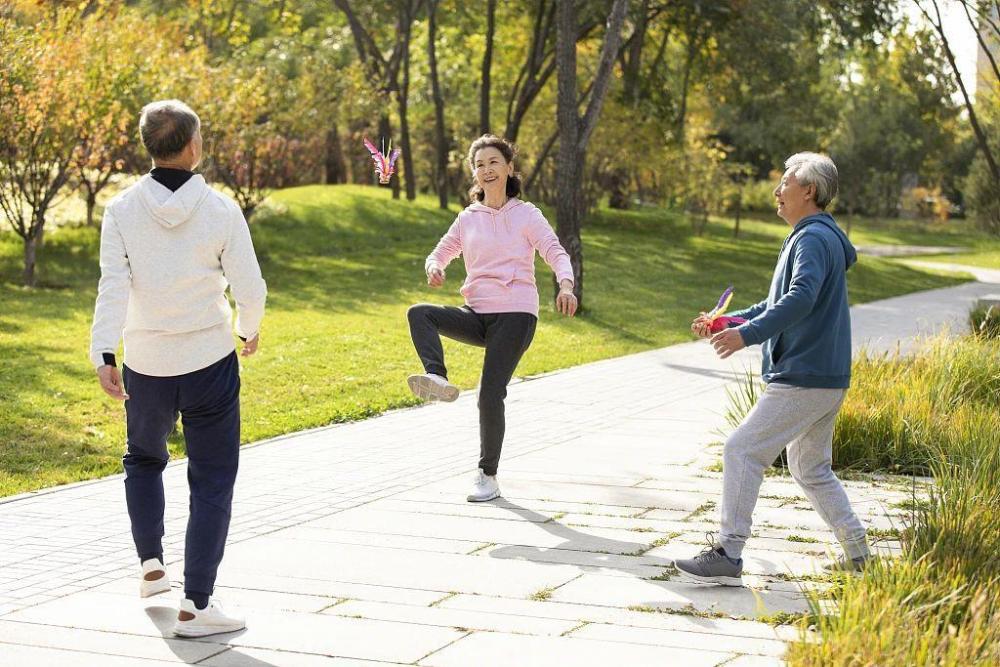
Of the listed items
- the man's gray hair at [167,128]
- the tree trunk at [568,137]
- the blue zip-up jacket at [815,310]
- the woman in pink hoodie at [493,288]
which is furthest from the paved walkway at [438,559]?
the tree trunk at [568,137]

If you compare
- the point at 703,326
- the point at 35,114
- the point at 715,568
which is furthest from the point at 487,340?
the point at 35,114

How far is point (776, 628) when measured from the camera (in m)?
5.08

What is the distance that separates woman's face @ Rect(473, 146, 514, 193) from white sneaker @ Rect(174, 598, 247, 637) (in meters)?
3.14

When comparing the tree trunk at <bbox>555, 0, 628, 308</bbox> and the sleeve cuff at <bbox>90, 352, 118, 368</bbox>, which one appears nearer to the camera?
the sleeve cuff at <bbox>90, 352, 118, 368</bbox>

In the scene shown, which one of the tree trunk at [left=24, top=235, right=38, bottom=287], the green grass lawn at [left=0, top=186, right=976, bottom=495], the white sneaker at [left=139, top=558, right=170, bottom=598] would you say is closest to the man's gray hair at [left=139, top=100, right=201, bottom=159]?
the white sneaker at [left=139, top=558, right=170, bottom=598]

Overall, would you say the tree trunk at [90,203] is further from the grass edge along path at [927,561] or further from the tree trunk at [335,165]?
the grass edge along path at [927,561]

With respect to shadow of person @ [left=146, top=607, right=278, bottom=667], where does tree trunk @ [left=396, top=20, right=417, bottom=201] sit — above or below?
above

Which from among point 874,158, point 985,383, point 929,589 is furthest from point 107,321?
point 874,158

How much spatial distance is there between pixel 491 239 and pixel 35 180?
14474 millimetres

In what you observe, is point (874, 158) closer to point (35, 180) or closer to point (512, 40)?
point (512, 40)

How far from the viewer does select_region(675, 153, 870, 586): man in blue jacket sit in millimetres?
5539

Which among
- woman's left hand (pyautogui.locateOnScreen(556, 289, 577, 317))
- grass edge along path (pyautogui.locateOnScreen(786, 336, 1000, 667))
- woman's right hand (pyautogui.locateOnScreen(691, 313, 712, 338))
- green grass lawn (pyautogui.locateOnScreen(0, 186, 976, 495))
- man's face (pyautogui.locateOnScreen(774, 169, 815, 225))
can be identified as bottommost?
green grass lawn (pyautogui.locateOnScreen(0, 186, 976, 495))

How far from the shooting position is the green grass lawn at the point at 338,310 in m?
10.6

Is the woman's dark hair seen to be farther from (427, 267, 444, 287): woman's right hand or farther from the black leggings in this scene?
the black leggings
